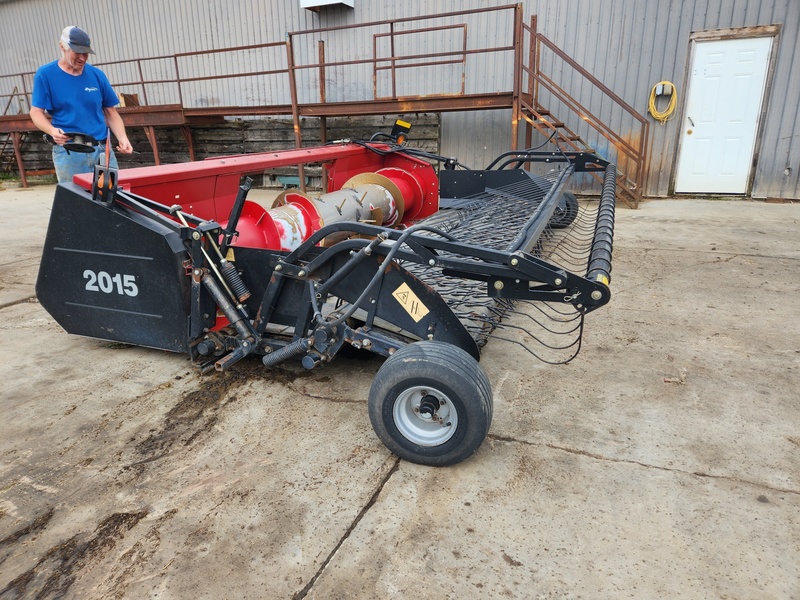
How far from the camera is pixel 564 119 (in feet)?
28.0

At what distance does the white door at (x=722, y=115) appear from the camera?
7566 millimetres

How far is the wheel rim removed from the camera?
2037 millimetres

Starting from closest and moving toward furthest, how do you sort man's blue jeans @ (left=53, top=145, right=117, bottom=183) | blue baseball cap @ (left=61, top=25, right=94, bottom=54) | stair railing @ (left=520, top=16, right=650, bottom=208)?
blue baseball cap @ (left=61, top=25, right=94, bottom=54) < man's blue jeans @ (left=53, top=145, right=117, bottom=183) < stair railing @ (left=520, top=16, right=650, bottom=208)

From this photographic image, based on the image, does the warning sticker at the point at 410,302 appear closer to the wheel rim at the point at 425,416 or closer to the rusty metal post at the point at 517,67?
the wheel rim at the point at 425,416

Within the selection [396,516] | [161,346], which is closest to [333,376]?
[161,346]

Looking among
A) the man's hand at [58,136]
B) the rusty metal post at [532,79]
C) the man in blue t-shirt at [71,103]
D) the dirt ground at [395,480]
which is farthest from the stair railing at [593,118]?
the man's hand at [58,136]

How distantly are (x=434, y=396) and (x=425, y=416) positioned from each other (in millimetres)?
84

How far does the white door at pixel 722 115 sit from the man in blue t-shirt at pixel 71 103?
24.5 ft

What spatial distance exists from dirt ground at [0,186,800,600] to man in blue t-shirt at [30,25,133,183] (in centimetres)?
112

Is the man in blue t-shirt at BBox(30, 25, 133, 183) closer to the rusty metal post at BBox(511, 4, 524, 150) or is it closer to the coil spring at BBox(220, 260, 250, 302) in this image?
the coil spring at BBox(220, 260, 250, 302)

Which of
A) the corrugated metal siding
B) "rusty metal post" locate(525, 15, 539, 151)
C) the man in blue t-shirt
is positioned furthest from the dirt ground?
the corrugated metal siding

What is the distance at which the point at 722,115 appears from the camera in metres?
7.86

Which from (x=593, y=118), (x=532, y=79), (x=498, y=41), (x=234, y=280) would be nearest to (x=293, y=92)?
(x=498, y=41)

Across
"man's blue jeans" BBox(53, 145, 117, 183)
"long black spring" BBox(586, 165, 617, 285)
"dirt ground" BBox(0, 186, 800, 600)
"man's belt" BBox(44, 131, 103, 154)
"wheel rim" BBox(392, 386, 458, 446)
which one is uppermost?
"man's belt" BBox(44, 131, 103, 154)
